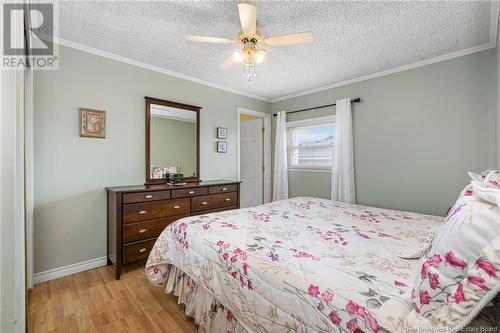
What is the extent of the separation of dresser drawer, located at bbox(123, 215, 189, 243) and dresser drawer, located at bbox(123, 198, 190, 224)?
0.05 meters

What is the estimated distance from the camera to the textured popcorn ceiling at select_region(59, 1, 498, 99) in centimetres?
188

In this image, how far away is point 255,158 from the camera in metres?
A: 4.81

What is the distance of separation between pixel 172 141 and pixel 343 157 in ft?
8.28

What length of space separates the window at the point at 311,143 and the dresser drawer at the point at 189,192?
1.91 meters

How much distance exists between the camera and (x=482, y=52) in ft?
8.18

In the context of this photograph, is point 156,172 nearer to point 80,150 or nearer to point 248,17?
point 80,150

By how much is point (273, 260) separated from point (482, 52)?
3217 mm

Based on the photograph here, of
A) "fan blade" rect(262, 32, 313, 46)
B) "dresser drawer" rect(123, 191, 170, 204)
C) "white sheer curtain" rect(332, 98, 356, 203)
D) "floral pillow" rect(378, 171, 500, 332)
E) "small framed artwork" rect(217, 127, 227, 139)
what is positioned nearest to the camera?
"floral pillow" rect(378, 171, 500, 332)

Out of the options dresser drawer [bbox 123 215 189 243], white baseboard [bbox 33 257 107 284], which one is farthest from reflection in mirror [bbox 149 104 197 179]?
white baseboard [bbox 33 257 107 284]

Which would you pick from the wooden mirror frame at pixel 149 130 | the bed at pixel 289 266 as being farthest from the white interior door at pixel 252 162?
the bed at pixel 289 266

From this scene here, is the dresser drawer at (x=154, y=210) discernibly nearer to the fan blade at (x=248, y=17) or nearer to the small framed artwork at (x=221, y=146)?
the small framed artwork at (x=221, y=146)

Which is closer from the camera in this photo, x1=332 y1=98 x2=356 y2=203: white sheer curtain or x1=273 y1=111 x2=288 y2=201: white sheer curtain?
x1=332 y1=98 x2=356 y2=203: white sheer curtain

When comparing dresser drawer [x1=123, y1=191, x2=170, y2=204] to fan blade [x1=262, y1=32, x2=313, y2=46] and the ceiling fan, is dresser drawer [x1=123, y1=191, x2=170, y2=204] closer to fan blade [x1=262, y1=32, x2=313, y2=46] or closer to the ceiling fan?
the ceiling fan

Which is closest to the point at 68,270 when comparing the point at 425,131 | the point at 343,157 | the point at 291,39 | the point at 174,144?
the point at 174,144
